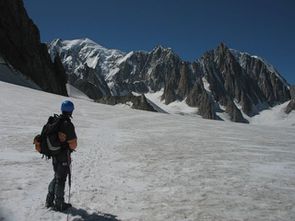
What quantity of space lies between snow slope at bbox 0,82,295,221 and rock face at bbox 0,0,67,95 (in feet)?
236

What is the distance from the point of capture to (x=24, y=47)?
95.8 m

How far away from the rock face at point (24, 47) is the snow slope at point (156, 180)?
71.8 metres

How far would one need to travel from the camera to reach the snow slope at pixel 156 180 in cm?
820

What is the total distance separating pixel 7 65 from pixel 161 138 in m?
63.1

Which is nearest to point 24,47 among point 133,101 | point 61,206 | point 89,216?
point 133,101

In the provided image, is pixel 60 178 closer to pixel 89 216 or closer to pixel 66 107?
pixel 89 216

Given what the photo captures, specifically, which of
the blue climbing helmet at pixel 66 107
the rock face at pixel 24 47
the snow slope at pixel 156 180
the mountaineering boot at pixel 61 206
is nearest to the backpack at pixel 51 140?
the blue climbing helmet at pixel 66 107

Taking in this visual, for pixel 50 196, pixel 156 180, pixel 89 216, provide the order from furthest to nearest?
pixel 156 180
pixel 50 196
pixel 89 216

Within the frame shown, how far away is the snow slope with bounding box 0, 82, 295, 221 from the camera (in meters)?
8.20

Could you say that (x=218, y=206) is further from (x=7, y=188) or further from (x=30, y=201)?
(x=7, y=188)

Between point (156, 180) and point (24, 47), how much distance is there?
9107 centimetres

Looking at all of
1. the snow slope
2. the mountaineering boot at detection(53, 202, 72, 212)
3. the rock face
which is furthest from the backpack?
the rock face

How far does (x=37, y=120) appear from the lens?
23.8m

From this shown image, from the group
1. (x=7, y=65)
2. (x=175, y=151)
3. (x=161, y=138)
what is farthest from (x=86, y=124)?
(x=7, y=65)
